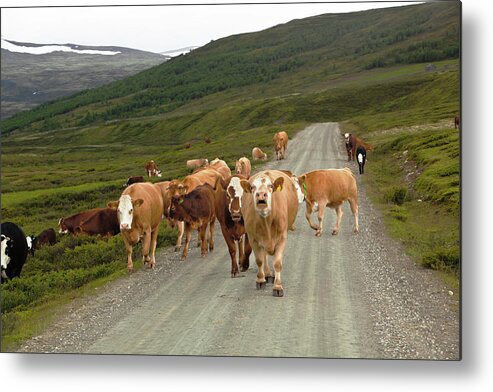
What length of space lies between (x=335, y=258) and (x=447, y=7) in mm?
4945

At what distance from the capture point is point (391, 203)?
13.9m

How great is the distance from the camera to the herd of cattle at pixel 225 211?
11234 mm

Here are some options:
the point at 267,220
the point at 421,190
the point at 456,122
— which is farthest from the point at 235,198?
the point at 456,122

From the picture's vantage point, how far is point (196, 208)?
577 inches

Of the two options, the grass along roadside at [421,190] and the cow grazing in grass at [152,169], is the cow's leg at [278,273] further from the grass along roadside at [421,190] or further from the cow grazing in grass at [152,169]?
the cow grazing in grass at [152,169]

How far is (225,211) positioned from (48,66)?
4.42 m

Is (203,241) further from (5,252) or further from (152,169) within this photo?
(5,252)

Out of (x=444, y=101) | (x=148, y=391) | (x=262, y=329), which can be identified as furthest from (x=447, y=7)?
(x=148, y=391)

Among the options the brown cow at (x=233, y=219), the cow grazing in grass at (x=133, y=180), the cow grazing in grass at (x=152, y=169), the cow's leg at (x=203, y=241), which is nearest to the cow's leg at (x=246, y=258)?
the brown cow at (x=233, y=219)

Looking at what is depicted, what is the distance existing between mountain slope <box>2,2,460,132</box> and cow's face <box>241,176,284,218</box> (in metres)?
3.05

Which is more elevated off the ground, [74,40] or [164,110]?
[74,40]

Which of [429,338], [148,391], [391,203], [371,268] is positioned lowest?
[148,391]

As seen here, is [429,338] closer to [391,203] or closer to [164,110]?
[391,203]

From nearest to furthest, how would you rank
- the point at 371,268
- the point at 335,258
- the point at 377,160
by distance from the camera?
the point at 371,268, the point at 335,258, the point at 377,160
